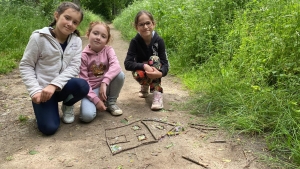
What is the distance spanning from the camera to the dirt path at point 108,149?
74.9 inches

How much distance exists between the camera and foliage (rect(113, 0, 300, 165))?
222 centimetres

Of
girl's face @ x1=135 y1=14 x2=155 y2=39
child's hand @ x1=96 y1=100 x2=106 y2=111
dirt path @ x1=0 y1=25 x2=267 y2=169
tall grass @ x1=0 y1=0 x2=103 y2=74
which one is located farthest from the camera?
tall grass @ x1=0 y1=0 x2=103 y2=74

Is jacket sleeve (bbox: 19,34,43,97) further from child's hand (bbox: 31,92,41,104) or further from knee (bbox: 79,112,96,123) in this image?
knee (bbox: 79,112,96,123)

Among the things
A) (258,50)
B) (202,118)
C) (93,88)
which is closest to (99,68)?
(93,88)

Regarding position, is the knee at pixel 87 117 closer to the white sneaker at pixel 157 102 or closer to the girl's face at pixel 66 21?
the white sneaker at pixel 157 102

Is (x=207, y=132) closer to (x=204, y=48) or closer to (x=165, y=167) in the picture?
(x=165, y=167)

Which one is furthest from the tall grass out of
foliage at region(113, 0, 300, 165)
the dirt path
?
foliage at region(113, 0, 300, 165)

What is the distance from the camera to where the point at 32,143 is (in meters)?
2.22

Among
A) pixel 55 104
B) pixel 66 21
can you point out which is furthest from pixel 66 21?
pixel 55 104

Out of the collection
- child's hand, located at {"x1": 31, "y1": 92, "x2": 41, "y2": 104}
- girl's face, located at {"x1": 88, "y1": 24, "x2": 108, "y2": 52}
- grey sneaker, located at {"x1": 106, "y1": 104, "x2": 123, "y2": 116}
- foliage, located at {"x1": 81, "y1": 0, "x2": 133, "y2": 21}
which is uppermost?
foliage, located at {"x1": 81, "y1": 0, "x2": 133, "y2": 21}

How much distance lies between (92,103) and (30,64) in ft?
2.32

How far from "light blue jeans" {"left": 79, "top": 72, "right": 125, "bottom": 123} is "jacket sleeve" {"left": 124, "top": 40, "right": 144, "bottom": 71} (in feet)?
0.68

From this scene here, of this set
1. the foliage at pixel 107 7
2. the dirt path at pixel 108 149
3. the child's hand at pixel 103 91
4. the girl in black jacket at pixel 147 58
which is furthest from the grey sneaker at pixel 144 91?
the foliage at pixel 107 7

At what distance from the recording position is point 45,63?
8.00 ft
